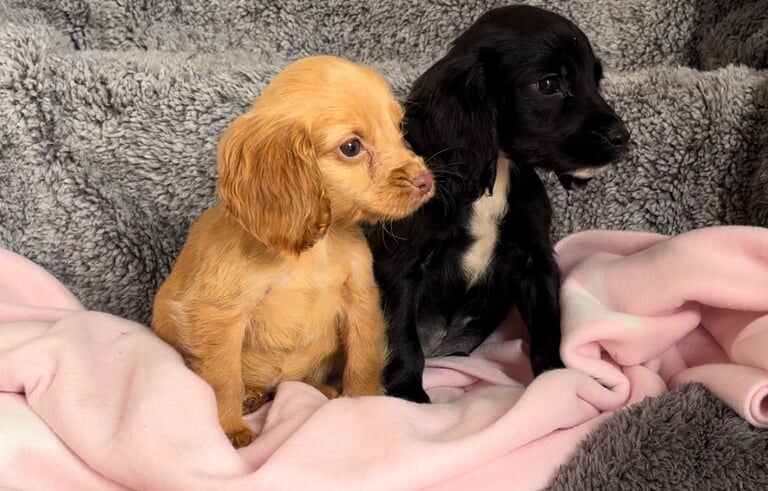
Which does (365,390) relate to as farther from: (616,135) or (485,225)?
(616,135)

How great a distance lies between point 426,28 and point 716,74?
84cm

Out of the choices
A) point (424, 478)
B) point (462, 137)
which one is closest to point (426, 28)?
point (462, 137)

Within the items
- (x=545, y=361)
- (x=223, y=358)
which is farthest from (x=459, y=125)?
(x=223, y=358)

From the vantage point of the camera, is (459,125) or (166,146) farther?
(166,146)

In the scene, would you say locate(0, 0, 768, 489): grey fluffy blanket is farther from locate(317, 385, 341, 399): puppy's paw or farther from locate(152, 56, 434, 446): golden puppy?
locate(317, 385, 341, 399): puppy's paw

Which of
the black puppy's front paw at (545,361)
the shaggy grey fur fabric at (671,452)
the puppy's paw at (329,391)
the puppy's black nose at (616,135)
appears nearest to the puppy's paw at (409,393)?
the puppy's paw at (329,391)

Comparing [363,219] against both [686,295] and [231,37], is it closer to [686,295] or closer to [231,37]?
[686,295]

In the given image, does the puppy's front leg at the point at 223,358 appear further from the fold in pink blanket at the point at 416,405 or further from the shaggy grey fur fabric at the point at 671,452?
the shaggy grey fur fabric at the point at 671,452

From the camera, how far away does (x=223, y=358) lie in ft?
5.05

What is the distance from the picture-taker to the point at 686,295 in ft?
5.35

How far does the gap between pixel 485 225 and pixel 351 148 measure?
42 centimetres

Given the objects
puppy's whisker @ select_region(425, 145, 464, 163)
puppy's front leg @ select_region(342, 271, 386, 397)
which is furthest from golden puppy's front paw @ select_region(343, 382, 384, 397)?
puppy's whisker @ select_region(425, 145, 464, 163)

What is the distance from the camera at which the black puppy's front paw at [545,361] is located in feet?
5.59

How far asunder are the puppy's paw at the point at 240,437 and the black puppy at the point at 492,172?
1.04 feet
